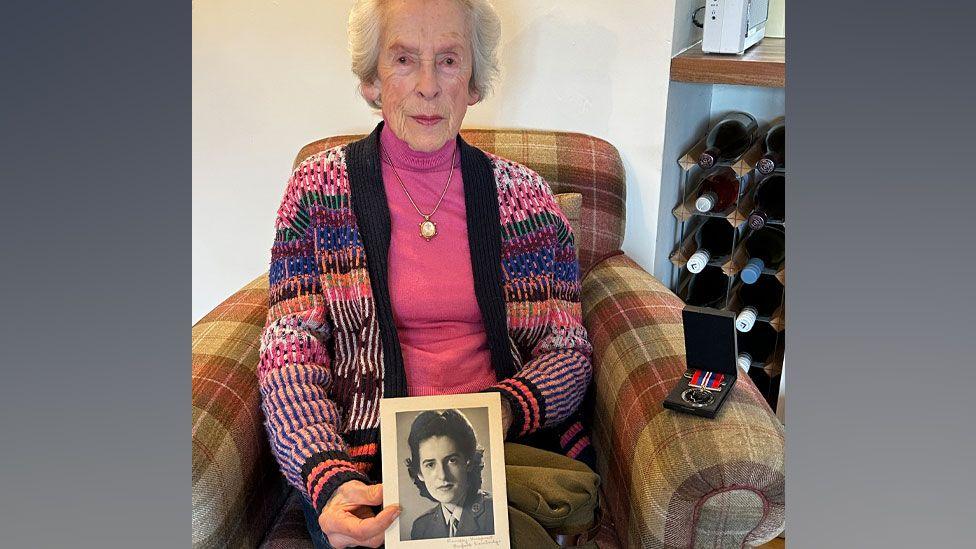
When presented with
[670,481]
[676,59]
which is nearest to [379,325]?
[670,481]

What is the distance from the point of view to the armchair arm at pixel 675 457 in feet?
3.50

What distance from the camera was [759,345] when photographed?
83.9 inches

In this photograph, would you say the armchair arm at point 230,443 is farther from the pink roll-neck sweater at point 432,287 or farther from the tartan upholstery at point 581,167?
the tartan upholstery at point 581,167

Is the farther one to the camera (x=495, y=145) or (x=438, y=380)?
(x=495, y=145)

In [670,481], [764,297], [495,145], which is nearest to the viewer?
[670,481]

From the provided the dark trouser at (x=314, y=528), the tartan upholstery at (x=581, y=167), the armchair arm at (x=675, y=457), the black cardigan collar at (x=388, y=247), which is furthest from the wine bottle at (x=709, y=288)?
the dark trouser at (x=314, y=528)

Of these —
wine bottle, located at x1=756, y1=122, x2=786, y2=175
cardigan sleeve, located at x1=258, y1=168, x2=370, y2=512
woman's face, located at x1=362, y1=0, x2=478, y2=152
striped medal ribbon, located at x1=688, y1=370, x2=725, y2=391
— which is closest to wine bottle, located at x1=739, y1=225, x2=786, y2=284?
wine bottle, located at x1=756, y1=122, x2=786, y2=175

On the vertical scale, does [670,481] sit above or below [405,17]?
below

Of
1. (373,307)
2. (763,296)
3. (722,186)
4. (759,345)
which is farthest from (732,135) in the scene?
(373,307)

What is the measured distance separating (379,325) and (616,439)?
395 mm

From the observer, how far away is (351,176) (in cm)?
136

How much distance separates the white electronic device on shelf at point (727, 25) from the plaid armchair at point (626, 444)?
0.52 metres

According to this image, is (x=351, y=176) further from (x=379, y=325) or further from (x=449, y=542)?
(x=449, y=542)

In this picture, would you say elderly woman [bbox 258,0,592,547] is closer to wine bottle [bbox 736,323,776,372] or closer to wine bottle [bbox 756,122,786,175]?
wine bottle [bbox 756,122,786,175]
